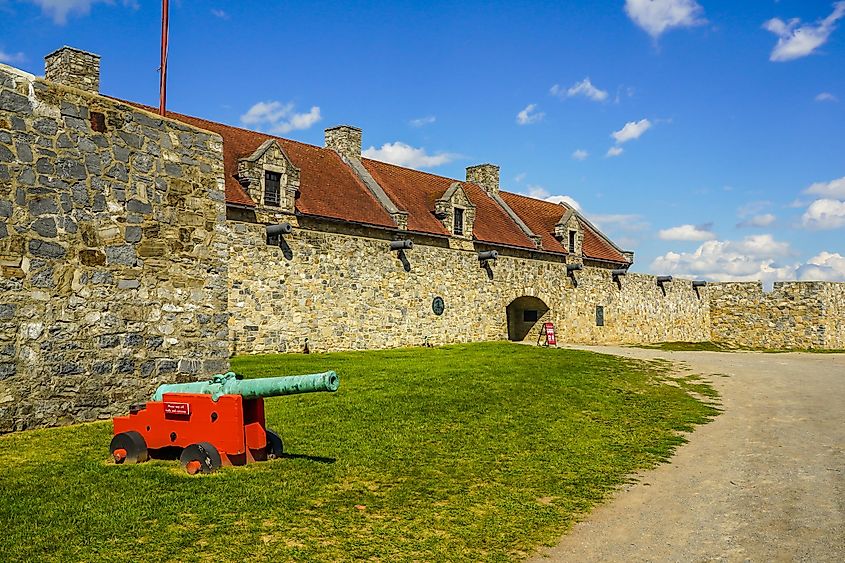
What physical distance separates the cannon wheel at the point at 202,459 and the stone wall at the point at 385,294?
1153cm

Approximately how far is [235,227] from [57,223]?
9.54m

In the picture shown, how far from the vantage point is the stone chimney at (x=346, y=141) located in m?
26.2

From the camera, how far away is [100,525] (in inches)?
227

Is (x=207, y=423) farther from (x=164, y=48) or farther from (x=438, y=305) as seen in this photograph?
(x=438, y=305)

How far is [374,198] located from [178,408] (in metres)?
17.5

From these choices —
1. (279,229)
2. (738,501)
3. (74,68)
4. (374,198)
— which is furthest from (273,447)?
(374,198)

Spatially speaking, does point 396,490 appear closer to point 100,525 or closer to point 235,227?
point 100,525

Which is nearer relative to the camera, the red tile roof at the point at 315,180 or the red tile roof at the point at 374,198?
the red tile roof at the point at 315,180

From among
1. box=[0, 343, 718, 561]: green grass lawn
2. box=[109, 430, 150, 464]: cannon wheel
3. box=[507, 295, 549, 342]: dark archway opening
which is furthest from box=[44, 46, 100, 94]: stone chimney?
box=[507, 295, 549, 342]: dark archway opening

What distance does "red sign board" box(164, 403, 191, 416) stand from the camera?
7.30m

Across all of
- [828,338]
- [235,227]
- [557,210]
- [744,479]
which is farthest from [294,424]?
[828,338]

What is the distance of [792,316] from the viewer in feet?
117

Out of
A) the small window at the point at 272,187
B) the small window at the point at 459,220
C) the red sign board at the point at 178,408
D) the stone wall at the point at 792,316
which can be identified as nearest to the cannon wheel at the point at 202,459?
the red sign board at the point at 178,408

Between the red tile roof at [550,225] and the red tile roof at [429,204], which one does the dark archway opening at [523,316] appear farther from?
the red tile roof at [429,204]
